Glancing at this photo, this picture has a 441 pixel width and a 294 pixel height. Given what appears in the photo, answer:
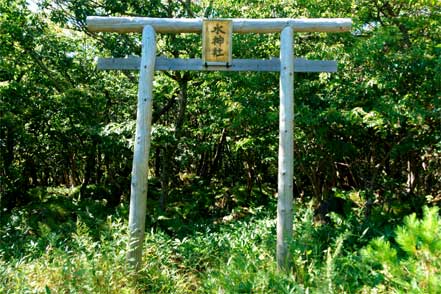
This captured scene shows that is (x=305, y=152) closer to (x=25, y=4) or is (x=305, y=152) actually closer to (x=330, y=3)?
(x=330, y=3)

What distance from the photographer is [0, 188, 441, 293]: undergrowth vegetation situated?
6.52ft

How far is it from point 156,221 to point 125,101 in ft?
8.69

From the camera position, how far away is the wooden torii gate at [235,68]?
421 cm

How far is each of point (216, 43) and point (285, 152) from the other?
1.33 m

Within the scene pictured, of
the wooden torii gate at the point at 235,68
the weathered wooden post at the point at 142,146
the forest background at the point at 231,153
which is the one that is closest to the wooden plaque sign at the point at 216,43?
the wooden torii gate at the point at 235,68

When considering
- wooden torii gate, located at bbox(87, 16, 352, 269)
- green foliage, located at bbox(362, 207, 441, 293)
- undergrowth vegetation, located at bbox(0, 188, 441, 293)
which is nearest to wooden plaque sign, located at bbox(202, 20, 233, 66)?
wooden torii gate, located at bbox(87, 16, 352, 269)

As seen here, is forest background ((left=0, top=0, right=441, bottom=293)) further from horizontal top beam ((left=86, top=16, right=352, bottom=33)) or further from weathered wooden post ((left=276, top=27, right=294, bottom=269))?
horizontal top beam ((left=86, top=16, right=352, bottom=33))

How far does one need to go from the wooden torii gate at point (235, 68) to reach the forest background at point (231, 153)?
23cm

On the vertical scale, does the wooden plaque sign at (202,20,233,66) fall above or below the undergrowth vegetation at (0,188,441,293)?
above

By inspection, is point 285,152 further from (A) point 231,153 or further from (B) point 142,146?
(A) point 231,153

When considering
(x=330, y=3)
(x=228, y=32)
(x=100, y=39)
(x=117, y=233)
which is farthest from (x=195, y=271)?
(x=100, y=39)

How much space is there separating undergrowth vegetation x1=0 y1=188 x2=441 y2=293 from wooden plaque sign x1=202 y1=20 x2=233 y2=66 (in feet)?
5.98

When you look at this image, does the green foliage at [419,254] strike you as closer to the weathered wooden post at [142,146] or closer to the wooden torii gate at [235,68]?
Result: the wooden torii gate at [235,68]

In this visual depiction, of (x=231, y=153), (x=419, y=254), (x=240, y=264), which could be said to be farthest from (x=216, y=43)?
(x=231, y=153)
